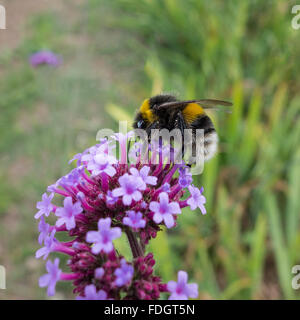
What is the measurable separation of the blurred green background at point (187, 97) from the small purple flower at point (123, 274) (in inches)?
48.7

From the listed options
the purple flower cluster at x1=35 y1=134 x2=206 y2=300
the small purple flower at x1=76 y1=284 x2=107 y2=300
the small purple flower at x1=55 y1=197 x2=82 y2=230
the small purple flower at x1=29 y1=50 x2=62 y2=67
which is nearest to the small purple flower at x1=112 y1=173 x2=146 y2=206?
the purple flower cluster at x1=35 y1=134 x2=206 y2=300

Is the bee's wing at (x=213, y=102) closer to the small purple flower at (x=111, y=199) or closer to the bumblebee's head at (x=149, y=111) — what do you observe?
the bumblebee's head at (x=149, y=111)

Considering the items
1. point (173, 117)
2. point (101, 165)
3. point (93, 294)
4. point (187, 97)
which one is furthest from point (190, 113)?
point (187, 97)

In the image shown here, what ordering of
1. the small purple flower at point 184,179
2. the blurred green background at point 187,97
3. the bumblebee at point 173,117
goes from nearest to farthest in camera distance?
the small purple flower at point 184,179, the bumblebee at point 173,117, the blurred green background at point 187,97

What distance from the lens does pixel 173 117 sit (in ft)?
4.45

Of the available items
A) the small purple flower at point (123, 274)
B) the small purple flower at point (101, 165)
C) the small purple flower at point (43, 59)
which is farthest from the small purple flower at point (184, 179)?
the small purple flower at point (43, 59)

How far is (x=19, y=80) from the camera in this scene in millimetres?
4359

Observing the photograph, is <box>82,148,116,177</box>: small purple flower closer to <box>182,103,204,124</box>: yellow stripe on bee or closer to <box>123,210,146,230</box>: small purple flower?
<box>123,210,146,230</box>: small purple flower

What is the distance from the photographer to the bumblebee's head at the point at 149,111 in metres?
1.35

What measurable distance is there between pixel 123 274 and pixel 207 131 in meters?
0.71

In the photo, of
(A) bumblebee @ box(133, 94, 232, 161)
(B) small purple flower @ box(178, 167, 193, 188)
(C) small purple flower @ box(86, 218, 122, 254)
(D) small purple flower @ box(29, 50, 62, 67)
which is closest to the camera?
(C) small purple flower @ box(86, 218, 122, 254)

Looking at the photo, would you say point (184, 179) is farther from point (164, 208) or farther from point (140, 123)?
point (140, 123)

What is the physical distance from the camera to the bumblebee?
1.34 m

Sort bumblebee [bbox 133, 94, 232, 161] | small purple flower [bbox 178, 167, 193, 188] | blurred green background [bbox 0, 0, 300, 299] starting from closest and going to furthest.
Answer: small purple flower [bbox 178, 167, 193, 188]
bumblebee [bbox 133, 94, 232, 161]
blurred green background [bbox 0, 0, 300, 299]
